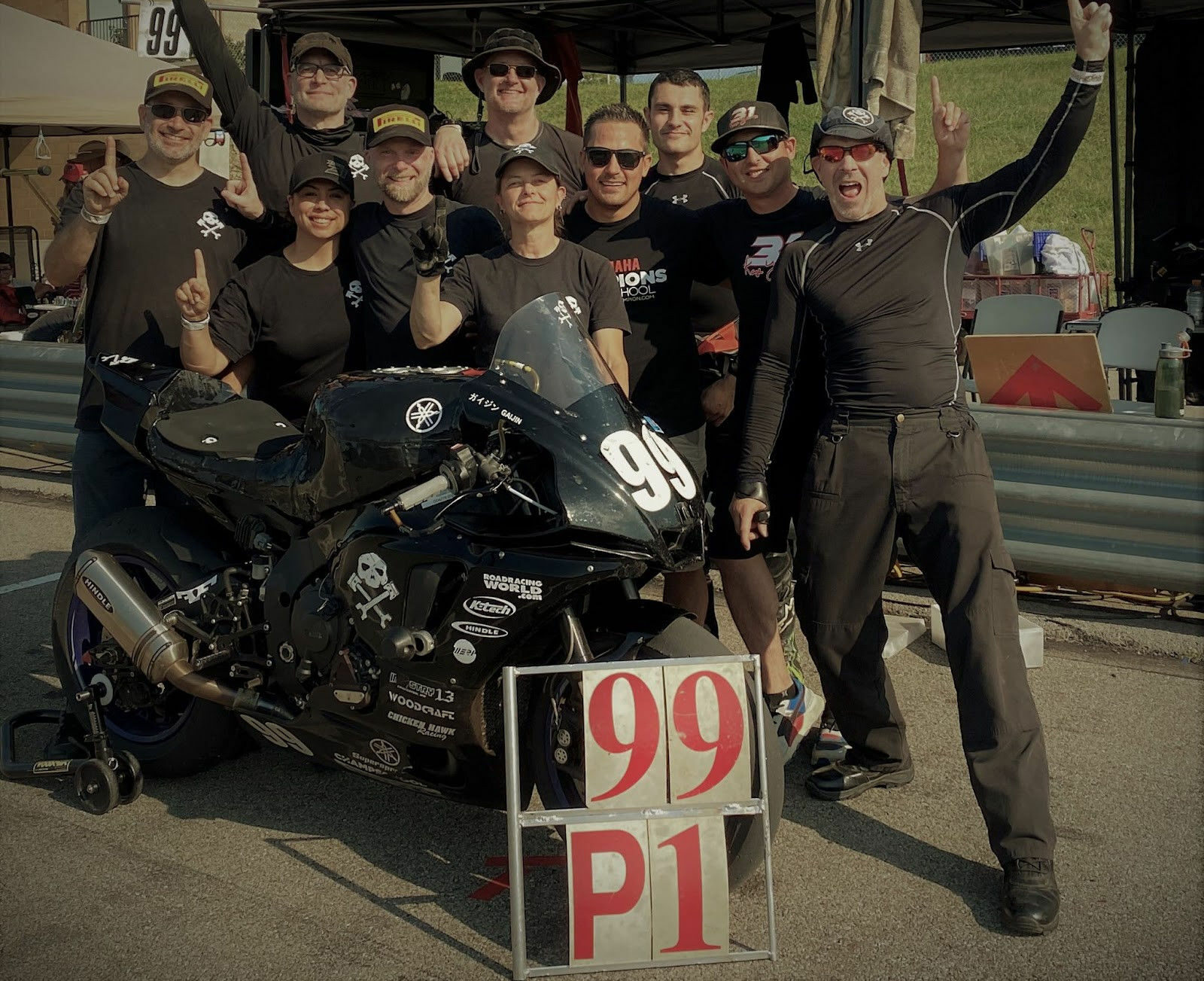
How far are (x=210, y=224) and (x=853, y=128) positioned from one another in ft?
7.27

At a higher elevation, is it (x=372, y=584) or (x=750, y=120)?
(x=750, y=120)

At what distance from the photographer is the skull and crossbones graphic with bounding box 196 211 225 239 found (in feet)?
14.3

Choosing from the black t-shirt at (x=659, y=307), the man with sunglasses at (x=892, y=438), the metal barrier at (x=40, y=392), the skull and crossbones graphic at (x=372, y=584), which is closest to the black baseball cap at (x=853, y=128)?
the man with sunglasses at (x=892, y=438)

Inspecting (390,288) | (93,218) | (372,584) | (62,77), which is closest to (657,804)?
(372,584)

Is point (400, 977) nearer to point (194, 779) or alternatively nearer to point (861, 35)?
point (194, 779)

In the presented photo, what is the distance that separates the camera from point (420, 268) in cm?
347

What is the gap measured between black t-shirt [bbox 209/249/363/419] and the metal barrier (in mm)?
4003

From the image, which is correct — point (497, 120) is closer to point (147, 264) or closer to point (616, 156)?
point (616, 156)

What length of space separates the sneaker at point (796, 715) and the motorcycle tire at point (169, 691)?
173 cm

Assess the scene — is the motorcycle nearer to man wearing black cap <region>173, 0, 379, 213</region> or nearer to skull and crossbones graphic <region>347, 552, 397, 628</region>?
skull and crossbones graphic <region>347, 552, 397, 628</region>

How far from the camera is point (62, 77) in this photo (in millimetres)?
15672

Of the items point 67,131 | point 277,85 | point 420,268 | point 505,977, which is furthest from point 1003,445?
point 67,131

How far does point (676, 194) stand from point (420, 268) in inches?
62.5

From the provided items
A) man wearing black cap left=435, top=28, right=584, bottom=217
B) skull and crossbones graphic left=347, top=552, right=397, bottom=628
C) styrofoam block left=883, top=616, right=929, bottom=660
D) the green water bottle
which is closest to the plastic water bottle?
the green water bottle
